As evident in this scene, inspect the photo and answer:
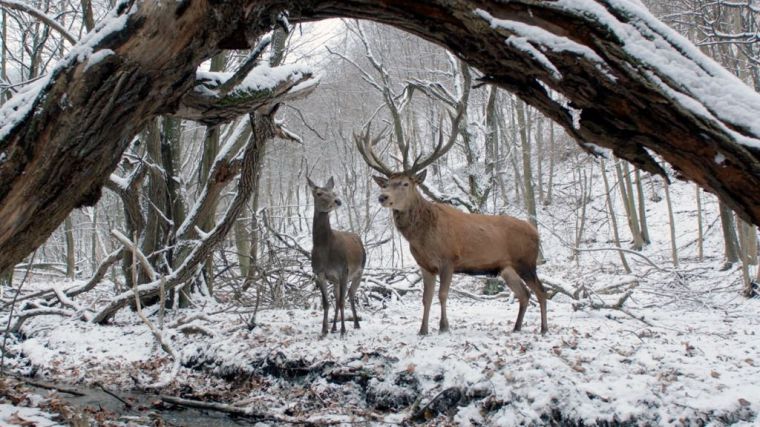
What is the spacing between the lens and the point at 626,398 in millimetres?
4742

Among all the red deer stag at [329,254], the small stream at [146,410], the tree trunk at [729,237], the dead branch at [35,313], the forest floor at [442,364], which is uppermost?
the tree trunk at [729,237]

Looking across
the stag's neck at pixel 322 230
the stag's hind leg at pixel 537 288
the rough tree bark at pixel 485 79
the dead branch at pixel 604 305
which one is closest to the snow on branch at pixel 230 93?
the rough tree bark at pixel 485 79

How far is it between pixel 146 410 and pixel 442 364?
2746mm

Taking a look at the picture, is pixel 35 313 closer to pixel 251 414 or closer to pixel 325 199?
pixel 325 199

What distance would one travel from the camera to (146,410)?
566 cm

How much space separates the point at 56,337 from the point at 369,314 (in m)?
4.38

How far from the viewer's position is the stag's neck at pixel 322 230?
7.84 meters

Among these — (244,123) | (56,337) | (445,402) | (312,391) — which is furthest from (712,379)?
(56,337)

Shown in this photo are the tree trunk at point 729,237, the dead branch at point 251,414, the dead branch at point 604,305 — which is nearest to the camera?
the dead branch at point 251,414

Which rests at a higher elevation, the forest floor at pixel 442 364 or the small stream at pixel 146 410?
the forest floor at pixel 442 364

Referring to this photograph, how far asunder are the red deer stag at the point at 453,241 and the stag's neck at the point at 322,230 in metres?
0.88

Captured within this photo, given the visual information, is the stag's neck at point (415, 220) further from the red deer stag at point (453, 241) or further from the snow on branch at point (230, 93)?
the snow on branch at point (230, 93)

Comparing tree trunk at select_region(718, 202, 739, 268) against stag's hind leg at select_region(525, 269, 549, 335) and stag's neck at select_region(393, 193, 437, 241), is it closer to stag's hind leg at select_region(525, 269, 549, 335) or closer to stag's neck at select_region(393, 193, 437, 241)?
stag's hind leg at select_region(525, 269, 549, 335)

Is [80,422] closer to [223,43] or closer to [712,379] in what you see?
[223,43]
